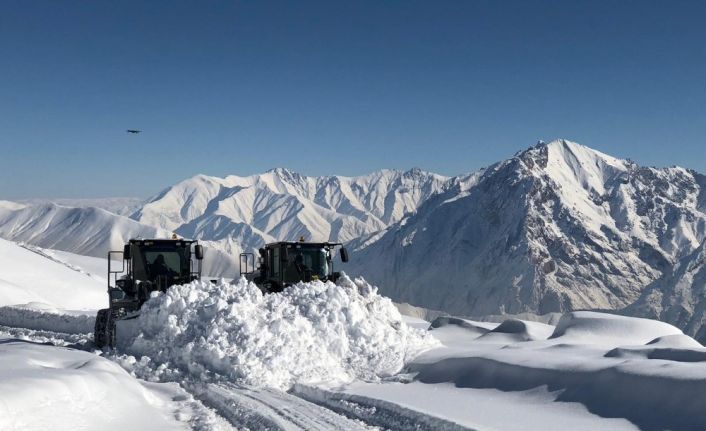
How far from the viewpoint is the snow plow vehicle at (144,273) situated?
20.4m

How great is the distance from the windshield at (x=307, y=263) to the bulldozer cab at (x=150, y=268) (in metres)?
2.75

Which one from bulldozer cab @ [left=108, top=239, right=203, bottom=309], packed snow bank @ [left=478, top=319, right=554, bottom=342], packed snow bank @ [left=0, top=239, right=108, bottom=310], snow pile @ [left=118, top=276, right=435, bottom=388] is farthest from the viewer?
packed snow bank @ [left=0, top=239, right=108, bottom=310]

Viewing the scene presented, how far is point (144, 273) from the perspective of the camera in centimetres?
2119

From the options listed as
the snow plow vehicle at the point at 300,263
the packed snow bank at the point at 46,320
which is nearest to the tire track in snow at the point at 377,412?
the snow plow vehicle at the point at 300,263

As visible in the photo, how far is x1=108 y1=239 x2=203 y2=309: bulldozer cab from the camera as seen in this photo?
20.7 m

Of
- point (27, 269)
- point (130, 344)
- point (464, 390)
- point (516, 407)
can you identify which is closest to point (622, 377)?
point (516, 407)

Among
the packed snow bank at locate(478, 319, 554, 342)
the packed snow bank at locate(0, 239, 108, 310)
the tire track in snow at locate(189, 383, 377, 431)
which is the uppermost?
the packed snow bank at locate(0, 239, 108, 310)

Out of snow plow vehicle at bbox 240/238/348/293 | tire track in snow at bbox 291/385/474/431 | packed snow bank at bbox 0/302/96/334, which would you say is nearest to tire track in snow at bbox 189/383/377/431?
tire track in snow at bbox 291/385/474/431

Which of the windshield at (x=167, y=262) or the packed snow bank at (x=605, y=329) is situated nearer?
the windshield at (x=167, y=262)

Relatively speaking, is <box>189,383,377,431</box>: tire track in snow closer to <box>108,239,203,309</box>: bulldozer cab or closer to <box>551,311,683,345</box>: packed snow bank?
<box>108,239,203,309</box>: bulldozer cab

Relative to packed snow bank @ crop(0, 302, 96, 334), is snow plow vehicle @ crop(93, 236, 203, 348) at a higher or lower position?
higher

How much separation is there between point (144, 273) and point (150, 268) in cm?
21

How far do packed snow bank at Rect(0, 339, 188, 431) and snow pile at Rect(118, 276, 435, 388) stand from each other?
2.08 meters

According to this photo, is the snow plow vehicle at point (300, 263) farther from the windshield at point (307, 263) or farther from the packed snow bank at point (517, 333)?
the packed snow bank at point (517, 333)
